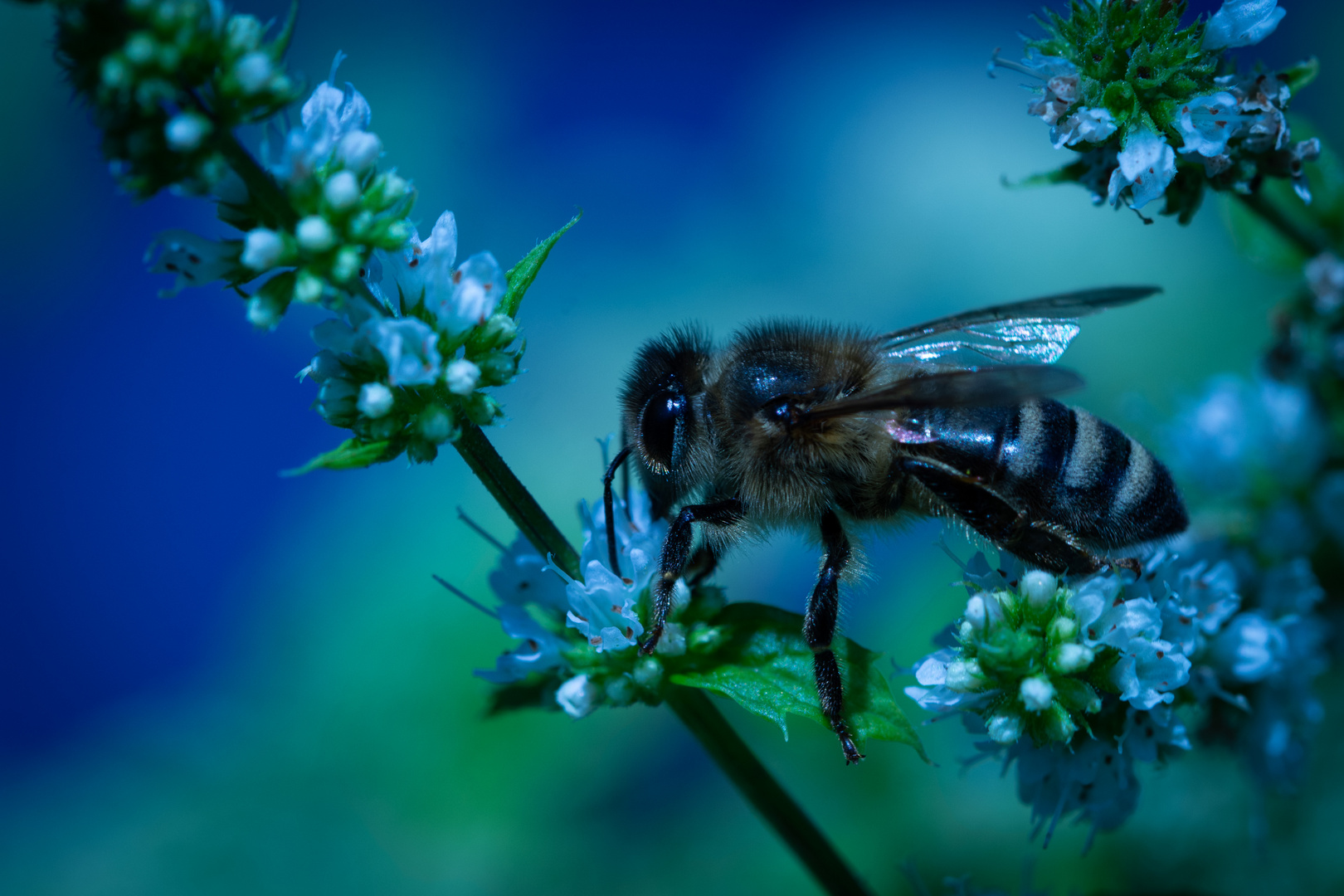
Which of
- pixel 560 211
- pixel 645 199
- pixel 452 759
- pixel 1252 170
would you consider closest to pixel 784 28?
pixel 645 199

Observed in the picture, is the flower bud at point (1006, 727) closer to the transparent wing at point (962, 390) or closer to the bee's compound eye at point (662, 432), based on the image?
the transparent wing at point (962, 390)

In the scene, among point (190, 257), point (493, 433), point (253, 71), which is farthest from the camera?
point (493, 433)

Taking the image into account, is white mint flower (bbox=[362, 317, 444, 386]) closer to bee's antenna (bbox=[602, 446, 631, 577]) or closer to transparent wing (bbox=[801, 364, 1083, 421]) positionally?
bee's antenna (bbox=[602, 446, 631, 577])

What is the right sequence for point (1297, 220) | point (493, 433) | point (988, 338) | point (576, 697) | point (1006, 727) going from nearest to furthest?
point (1006, 727) → point (576, 697) → point (988, 338) → point (1297, 220) → point (493, 433)

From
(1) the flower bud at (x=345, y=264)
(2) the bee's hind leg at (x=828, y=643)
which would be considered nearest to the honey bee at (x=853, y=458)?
(2) the bee's hind leg at (x=828, y=643)

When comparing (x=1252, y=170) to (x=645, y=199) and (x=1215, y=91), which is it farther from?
(x=645, y=199)

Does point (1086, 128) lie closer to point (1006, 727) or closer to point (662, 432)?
point (662, 432)

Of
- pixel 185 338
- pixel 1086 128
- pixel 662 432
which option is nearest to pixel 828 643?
pixel 662 432
